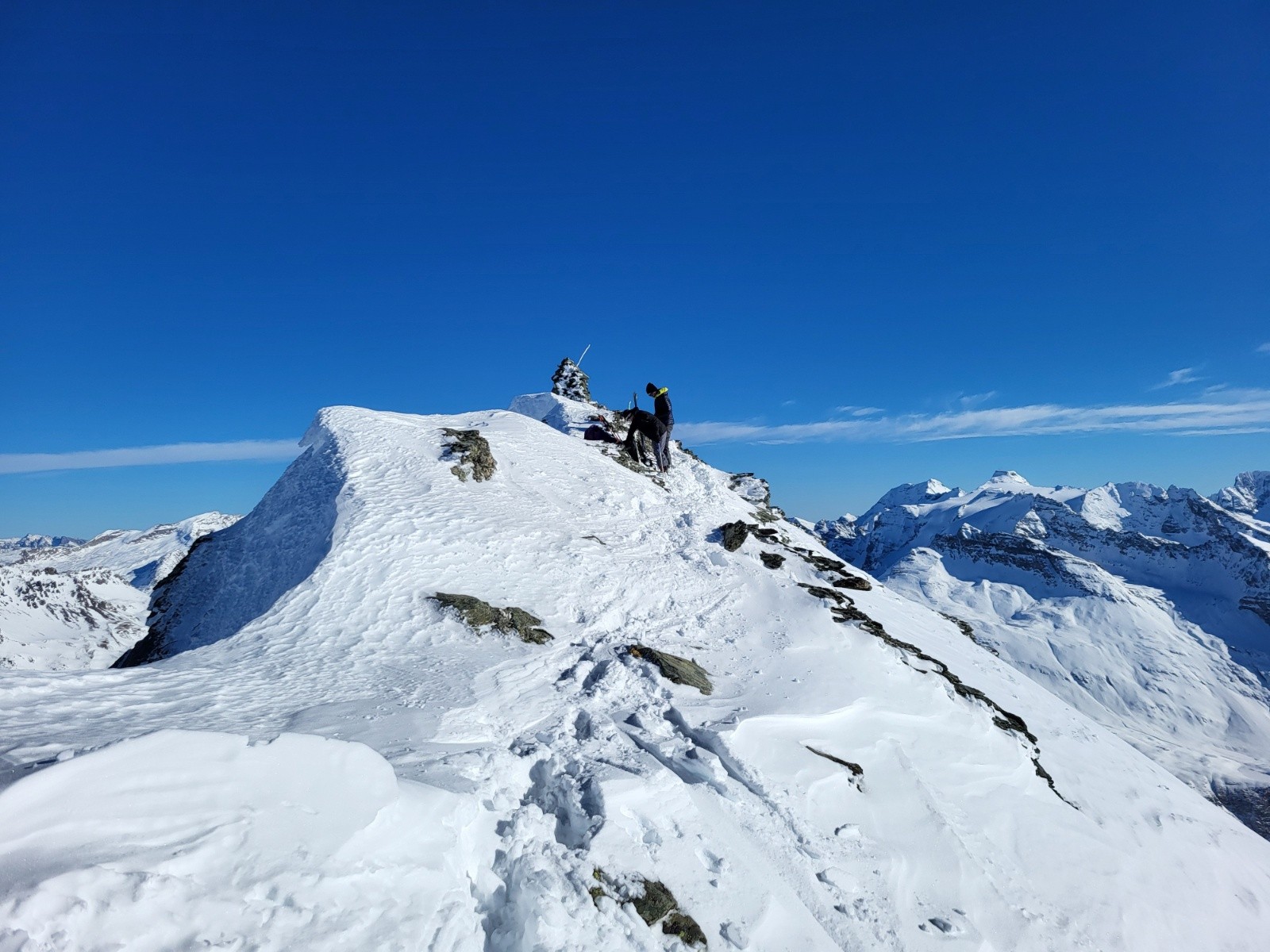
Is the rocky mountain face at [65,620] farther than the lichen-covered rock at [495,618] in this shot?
Yes

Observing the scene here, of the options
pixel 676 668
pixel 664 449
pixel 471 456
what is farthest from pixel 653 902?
pixel 664 449

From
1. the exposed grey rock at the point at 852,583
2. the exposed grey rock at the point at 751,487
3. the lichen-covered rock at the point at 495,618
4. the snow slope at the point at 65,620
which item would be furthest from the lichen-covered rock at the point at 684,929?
the snow slope at the point at 65,620

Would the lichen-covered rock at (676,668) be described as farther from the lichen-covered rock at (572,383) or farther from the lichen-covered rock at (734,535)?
the lichen-covered rock at (572,383)

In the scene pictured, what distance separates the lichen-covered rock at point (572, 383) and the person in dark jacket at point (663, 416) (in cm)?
2117

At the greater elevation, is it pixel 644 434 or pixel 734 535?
pixel 644 434

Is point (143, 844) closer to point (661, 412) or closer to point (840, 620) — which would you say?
point (840, 620)

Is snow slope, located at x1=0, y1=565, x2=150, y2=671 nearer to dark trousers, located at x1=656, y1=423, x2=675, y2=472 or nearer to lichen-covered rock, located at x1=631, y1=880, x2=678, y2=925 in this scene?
dark trousers, located at x1=656, y1=423, x2=675, y2=472

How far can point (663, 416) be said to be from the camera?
2758cm

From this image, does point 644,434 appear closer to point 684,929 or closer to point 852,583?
point 852,583

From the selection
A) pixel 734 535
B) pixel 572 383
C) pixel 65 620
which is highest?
pixel 572 383

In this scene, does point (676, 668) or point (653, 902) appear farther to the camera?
point (676, 668)

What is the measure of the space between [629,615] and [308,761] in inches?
393

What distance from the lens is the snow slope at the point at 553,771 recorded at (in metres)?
4.52

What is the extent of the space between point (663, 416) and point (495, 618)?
16273 mm
